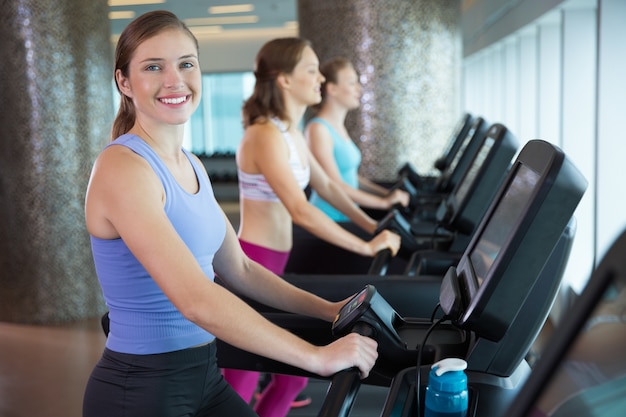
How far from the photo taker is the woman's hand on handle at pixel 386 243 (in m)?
2.66

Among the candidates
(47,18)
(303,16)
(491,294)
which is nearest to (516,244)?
(491,294)

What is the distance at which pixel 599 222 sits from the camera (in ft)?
12.9

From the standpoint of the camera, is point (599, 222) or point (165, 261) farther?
point (599, 222)

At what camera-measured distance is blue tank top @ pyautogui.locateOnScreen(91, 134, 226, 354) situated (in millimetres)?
1586

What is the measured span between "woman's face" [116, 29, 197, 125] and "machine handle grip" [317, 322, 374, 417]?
58 centimetres

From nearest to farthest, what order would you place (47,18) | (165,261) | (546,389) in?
(546,389)
(165,261)
(47,18)

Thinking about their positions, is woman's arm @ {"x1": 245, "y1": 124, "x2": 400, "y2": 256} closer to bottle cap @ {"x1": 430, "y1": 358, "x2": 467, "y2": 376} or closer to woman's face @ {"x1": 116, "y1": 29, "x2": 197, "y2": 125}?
woman's face @ {"x1": 116, "y1": 29, "x2": 197, "y2": 125}

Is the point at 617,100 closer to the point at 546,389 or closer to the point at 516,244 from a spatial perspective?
the point at 516,244

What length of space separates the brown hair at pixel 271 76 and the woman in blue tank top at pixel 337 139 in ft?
2.88

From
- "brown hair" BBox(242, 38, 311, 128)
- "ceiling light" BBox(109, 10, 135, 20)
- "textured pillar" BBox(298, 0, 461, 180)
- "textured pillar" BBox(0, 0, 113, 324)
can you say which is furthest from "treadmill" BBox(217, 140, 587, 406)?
"ceiling light" BBox(109, 10, 135, 20)

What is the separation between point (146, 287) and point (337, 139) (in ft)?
8.49

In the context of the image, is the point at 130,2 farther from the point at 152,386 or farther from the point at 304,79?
the point at 152,386

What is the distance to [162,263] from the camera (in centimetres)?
147

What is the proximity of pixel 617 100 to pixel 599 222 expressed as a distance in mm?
584
